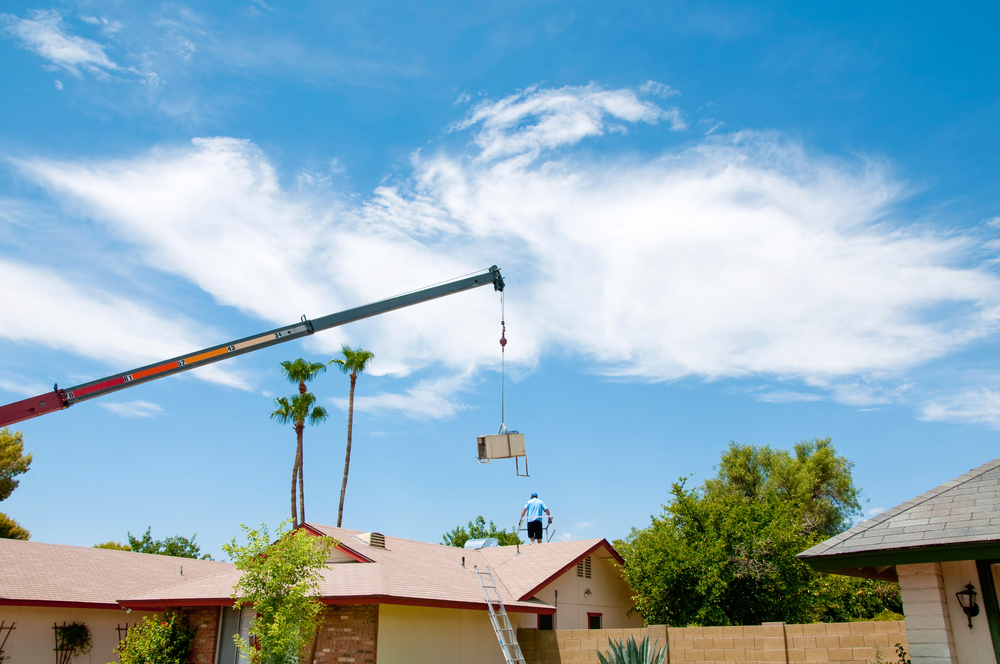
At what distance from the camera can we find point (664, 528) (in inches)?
780

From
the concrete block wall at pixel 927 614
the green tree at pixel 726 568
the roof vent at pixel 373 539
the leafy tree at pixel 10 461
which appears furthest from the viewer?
the leafy tree at pixel 10 461

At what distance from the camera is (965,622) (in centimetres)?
829

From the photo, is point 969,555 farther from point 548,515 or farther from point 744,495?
point 744,495

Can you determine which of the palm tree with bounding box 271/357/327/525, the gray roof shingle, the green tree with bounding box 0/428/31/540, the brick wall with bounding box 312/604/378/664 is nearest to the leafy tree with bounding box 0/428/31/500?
the green tree with bounding box 0/428/31/540

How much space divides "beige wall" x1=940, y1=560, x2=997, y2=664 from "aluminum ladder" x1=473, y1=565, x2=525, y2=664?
9.03 m

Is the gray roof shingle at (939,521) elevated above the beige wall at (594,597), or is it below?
above

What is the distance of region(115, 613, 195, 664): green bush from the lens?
16969 mm

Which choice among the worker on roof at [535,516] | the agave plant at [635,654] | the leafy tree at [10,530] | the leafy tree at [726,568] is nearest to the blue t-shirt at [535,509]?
the worker on roof at [535,516]

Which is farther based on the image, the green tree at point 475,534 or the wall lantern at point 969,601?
the green tree at point 475,534

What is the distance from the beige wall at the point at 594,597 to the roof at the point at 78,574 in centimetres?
1025

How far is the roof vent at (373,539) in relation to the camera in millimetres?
19031

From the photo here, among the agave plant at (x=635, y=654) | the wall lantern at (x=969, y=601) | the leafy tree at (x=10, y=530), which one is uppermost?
the leafy tree at (x=10, y=530)

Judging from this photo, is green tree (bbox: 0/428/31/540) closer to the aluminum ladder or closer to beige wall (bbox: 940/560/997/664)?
the aluminum ladder

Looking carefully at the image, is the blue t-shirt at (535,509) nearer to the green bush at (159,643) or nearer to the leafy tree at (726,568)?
the leafy tree at (726,568)
